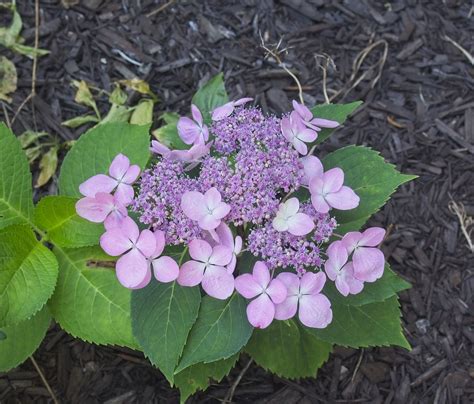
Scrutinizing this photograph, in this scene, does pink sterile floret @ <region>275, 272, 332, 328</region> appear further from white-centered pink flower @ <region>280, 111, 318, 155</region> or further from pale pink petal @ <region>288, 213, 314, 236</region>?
white-centered pink flower @ <region>280, 111, 318, 155</region>

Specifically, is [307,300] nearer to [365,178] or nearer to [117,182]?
[365,178]

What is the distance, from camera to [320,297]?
135 cm

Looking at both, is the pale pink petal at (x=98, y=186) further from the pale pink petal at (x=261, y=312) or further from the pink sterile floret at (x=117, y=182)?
the pale pink petal at (x=261, y=312)

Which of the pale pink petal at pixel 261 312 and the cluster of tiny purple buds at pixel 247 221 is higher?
the cluster of tiny purple buds at pixel 247 221

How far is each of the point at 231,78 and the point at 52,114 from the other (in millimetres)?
637

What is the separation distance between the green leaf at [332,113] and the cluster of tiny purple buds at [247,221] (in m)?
0.17

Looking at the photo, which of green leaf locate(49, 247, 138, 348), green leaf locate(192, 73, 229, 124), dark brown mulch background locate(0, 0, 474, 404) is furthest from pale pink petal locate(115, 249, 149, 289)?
dark brown mulch background locate(0, 0, 474, 404)

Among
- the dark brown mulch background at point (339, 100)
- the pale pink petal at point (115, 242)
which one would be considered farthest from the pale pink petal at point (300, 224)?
the dark brown mulch background at point (339, 100)

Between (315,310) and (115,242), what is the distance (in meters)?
0.42

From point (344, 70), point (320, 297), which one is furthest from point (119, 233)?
point (344, 70)

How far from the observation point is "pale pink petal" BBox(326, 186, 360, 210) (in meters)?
1.39

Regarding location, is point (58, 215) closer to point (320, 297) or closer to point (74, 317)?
point (74, 317)

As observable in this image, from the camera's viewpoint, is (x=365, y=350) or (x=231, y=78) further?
(x=231, y=78)

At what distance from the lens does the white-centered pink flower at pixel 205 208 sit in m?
1.33
